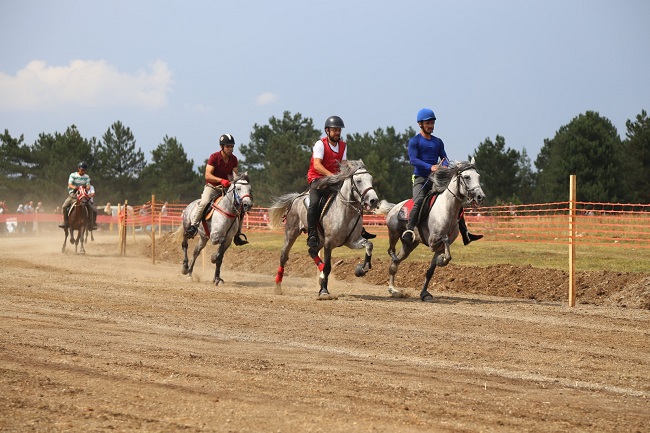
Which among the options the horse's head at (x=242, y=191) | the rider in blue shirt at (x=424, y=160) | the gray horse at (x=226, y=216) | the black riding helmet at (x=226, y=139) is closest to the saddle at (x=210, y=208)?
the gray horse at (x=226, y=216)

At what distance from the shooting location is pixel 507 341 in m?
10.4

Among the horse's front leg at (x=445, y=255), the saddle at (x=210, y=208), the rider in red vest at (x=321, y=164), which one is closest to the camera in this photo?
the horse's front leg at (x=445, y=255)

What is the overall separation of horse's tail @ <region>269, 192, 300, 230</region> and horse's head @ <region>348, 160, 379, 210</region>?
7.31ft

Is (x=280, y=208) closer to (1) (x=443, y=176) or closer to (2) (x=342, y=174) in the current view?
(2) (x=342, y=174)

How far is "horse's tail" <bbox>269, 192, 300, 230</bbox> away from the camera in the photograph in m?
17.7

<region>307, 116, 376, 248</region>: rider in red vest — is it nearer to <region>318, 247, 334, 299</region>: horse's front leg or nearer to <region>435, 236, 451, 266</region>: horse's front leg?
<region>318, 247, 334, 299</region>: horse's front leg

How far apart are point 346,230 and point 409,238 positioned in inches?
45.2

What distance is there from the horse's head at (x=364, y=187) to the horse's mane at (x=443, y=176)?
3.68 feet

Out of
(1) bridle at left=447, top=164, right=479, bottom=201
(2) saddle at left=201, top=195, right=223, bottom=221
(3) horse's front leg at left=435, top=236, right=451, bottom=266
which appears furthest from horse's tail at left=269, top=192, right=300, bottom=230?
(1) bridle at left=447, top=164, right=479, bottom=201

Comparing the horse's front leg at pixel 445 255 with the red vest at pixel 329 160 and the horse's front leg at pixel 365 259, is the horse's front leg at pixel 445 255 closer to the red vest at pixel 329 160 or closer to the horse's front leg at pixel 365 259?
the horse's front leg at pixel 365 259

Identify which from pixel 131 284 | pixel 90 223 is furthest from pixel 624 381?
pixel 90 223

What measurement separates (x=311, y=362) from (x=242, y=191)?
10579 mm

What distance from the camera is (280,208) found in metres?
17.9

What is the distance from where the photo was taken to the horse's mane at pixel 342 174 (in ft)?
51.5
